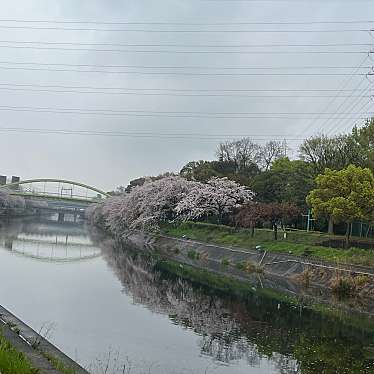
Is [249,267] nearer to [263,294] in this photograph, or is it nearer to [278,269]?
[278,269]

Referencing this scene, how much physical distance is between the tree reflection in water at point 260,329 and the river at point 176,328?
0.03m

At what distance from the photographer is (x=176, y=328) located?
17.8 meters

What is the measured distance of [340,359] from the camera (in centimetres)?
1510

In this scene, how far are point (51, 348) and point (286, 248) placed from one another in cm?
2785

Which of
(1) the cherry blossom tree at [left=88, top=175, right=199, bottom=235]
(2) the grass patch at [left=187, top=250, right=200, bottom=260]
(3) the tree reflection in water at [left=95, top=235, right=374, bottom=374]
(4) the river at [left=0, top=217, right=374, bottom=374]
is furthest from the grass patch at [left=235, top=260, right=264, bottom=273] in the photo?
(1) the cherry blossom tree at [left=88, top=175, right=199, bottom=235]

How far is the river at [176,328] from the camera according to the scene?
13.9 meters

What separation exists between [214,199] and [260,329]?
3650 centimetres

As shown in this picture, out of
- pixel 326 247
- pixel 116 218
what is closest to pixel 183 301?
pixel 326 247

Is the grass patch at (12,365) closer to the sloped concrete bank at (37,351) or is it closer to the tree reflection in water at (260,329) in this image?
the sloped concrete bank at (37,351)

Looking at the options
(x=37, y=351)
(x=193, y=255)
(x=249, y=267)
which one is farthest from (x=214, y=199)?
(x=37, y=351)

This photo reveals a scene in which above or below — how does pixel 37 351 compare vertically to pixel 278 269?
below

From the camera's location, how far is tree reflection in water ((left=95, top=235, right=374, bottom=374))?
14625 mm

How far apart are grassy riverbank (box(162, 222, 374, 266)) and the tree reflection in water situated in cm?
865

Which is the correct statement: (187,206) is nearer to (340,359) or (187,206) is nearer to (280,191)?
(280,191)
